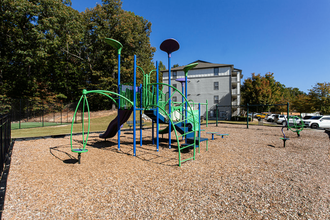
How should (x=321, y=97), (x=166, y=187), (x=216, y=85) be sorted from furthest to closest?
(x=216, y=85)
(x=321, y=97)
(x=166, y=187)

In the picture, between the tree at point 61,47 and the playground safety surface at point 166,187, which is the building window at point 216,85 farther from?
the playground safety surface at point 166,187

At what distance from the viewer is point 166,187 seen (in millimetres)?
3982

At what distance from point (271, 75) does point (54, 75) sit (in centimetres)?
4595

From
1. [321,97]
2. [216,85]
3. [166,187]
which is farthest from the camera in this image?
[216,85]

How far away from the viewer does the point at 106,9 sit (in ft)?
98.8

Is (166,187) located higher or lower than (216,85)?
lower

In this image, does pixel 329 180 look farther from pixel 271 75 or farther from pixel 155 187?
pixel 271 75

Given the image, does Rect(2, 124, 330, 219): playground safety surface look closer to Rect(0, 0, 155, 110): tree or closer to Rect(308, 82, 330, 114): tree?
Rect(0, 0, 155, 110): tree

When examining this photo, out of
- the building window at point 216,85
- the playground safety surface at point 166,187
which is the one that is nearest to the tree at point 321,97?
the building window at point 216,85

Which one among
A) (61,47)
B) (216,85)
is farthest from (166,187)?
(216,85)

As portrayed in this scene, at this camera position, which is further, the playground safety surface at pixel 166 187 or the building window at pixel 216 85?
the building window at pixel 216 85

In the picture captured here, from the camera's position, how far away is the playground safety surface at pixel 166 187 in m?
3.03

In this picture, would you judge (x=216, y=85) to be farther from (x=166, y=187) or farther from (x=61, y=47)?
(x=166, y=187)

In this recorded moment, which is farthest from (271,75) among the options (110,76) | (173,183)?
(173,183)
